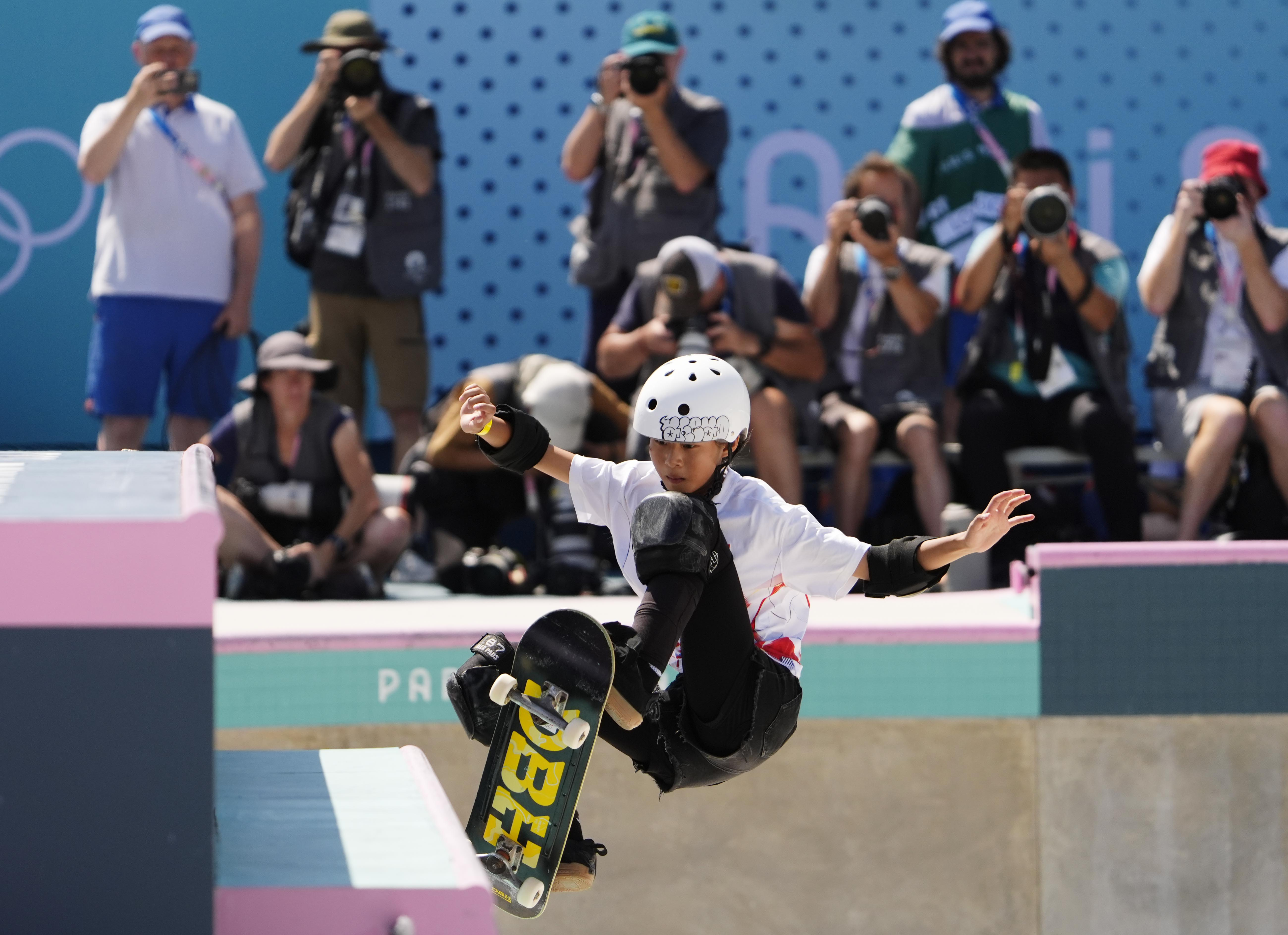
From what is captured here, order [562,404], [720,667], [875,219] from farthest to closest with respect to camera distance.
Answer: [875,219] < [562,404] < [720,667]

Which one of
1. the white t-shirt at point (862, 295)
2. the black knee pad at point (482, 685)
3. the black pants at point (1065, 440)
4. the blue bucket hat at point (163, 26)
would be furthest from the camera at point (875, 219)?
the black knee pad at point (482, 685)

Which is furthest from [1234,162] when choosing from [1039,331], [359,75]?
[359,75]

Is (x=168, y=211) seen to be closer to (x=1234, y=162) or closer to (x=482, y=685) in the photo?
(x=482, y=685)

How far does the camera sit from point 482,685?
4129 millimetres

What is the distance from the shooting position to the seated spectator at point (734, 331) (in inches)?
288

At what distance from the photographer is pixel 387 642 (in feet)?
19.8

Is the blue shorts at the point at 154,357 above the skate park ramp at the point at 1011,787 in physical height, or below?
above

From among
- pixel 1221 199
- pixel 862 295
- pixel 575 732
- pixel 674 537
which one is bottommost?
pixel 575 732

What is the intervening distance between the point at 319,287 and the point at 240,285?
1.28ft

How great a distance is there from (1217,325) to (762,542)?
4265mm

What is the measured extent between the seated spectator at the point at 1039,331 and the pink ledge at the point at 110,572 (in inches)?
204

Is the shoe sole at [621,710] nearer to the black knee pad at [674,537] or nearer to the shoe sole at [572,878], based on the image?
the black knee pad at [674,537]

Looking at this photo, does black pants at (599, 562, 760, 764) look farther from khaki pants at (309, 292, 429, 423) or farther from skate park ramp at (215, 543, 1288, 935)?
khaki pants at (309, 292, 429, 423)

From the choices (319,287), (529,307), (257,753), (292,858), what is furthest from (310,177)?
(292,858)
